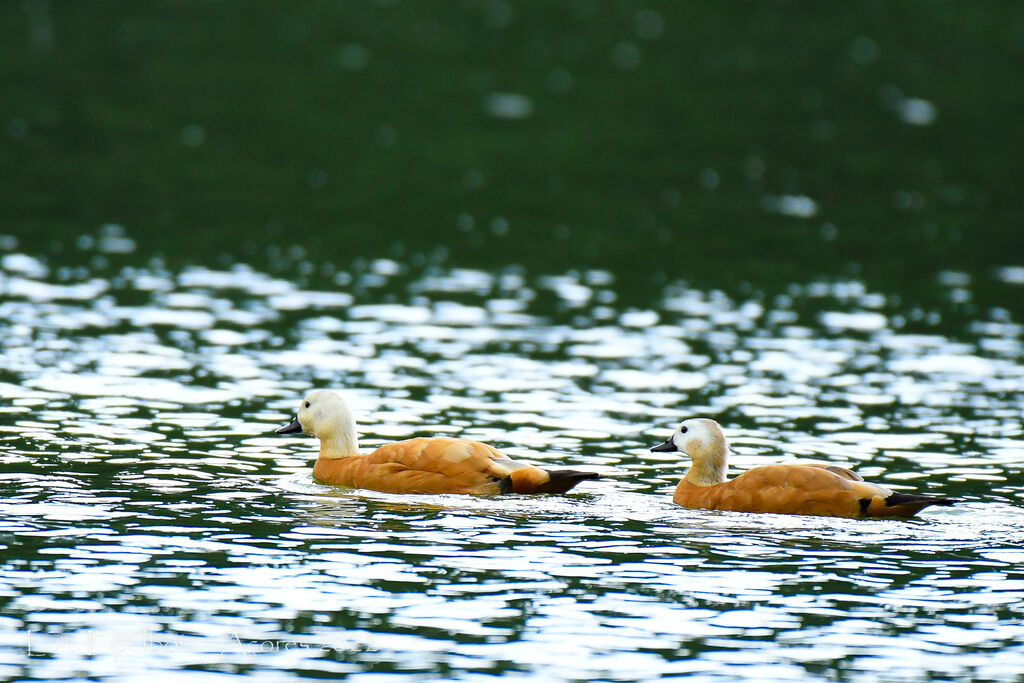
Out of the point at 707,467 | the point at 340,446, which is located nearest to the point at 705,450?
the point at 707,467

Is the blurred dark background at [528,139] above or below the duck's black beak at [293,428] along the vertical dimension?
above

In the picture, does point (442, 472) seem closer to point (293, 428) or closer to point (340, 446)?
point (340, 446)

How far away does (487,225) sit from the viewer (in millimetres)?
38969

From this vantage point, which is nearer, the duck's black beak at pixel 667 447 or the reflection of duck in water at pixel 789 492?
the reflection of duck in water at pixel 789 492

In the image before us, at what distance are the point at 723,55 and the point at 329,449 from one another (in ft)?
179

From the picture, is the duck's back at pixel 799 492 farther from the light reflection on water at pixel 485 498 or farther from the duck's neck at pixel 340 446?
the duck's neck at pixel 340 446

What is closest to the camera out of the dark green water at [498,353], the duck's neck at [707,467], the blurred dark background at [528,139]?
the dark green water at [498,353]

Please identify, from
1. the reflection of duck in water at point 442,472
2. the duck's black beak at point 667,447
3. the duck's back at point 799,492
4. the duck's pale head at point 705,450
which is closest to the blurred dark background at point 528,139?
the duck's black beak at point 667,447

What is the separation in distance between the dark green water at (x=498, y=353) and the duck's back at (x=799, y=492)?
0.75ft

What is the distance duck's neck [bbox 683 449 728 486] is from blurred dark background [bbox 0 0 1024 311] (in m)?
14.6

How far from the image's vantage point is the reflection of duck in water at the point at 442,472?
18406 mm

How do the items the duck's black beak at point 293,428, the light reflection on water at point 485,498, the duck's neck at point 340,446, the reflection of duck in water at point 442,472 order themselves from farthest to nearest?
the duck's black beak at point 293,428
the duck's neck at point 340,446
the reflection of duck in water at point 442,472
the light reflection on water at point 485,498

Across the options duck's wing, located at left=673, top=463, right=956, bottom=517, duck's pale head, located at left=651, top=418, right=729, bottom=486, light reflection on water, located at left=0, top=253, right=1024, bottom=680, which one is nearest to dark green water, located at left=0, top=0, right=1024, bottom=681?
light reflection on water, located at left=0, top=253, right=1024, bottom=680

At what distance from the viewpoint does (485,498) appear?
60.6 feet
